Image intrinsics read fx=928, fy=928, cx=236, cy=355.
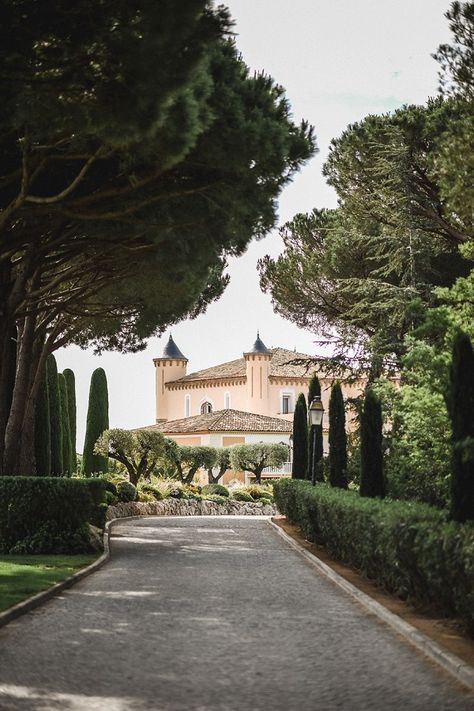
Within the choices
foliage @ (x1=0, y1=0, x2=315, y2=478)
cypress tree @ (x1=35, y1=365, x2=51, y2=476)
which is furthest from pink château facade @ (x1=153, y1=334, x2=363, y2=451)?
foliage @ (x1=0, y1=0, x2=315, y2=478)

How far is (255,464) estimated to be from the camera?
158 ft

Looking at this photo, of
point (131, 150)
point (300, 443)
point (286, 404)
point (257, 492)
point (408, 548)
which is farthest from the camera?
point (286, 404)

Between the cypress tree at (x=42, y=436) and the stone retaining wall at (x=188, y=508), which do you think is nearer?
the cypress tree at (x=42, y=436)

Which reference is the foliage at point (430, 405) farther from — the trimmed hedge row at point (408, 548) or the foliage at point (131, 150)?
the foliage at point (131, 150)

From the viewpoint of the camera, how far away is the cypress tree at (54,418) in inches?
1255

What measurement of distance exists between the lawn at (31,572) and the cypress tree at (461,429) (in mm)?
5017

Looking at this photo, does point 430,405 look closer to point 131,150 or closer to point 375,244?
point 131,150

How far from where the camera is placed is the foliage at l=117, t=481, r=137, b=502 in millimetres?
30764

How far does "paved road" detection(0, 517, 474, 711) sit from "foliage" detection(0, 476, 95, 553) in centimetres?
349

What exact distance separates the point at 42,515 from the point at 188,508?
60.1 ft

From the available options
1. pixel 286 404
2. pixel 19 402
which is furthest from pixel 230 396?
pixel 19 402

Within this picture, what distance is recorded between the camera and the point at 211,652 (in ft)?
25.8

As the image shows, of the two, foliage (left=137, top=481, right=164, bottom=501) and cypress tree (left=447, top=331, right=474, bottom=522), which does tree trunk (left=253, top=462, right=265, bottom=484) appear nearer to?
foliage (left=137, top=481, right=164, bottom=501)

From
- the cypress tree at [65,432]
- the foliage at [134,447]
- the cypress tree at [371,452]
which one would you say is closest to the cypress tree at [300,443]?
the foliage at [134,447]
